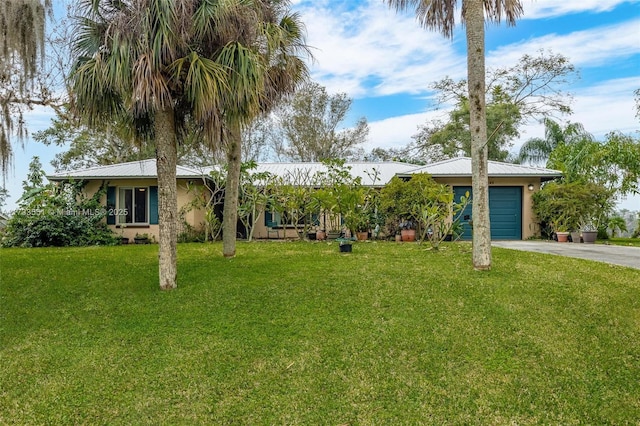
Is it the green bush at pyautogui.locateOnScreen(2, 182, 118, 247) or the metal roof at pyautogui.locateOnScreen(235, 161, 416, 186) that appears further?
the metal roof at pyautogui.locateOnScreen(235, 161, 416, 186)

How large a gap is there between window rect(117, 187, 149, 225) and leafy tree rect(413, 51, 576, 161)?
1753 cm

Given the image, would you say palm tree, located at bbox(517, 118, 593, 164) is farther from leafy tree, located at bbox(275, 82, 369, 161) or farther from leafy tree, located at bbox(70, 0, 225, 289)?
leafy tree, located at bbox(70, 0, 225, 289)

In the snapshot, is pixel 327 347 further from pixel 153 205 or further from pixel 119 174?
pixel 119 174

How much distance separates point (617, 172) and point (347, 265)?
11.9 m

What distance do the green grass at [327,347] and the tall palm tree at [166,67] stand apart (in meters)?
1.53

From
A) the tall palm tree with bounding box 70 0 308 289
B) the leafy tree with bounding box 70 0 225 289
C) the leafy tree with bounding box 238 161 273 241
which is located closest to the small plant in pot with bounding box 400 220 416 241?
the leafy tree with bounding box 238 161 273 241

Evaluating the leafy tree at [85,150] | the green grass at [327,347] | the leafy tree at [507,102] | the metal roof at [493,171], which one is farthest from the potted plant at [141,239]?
the leafy tree at [507,102]

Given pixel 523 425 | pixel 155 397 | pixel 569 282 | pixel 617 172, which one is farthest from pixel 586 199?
pixel 155 397

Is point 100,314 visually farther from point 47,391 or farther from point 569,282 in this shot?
point 569,282

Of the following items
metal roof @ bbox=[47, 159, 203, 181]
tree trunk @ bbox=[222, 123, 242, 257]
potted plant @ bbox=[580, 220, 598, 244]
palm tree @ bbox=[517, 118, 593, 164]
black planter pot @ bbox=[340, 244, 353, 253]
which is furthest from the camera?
palm tree @ bbox=[517, 118, 593, 164]

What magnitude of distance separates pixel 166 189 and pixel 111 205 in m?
9.53

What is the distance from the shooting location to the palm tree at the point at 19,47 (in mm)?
5801

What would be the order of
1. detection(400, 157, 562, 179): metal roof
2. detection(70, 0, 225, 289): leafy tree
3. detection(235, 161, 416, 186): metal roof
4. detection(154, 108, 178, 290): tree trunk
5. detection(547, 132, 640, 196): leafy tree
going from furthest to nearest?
detection(235, 161, 416, 186): metal roof, detection(547, 132, 640, 196): leafy tree, detection(400, 157, 562, 179): metal roof, detection(154, 108, 178, 290): tree trunk, detection(70, 0, 225, 289): leafy tree

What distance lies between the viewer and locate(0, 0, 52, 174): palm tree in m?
5.80
